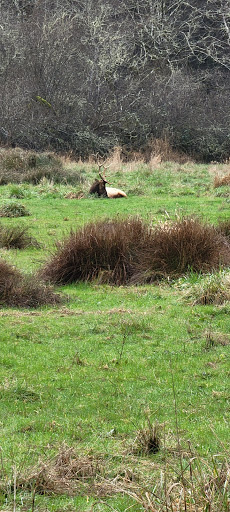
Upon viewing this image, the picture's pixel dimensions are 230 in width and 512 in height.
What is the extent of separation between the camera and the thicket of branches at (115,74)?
36750mm

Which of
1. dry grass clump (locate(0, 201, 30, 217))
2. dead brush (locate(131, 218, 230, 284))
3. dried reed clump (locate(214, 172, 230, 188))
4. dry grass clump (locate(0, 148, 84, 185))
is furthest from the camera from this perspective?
dry grass clump (locate(0, 148, 84, 185))

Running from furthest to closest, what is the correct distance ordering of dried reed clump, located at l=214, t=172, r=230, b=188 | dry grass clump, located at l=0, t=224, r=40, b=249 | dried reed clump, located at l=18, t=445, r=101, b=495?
1. dried reed clump, located at l=214, t=172, r=230, b=188
2. dry grass clump, located at l=0, t=224, r=40, b=249
3. dried reed clump, located at l=18, t=445, r=101, b=495

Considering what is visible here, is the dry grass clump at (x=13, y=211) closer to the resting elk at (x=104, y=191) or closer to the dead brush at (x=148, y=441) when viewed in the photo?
the resting elk at (x=104, y=191)

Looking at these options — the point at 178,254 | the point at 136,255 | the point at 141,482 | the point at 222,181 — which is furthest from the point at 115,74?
the point at 141,482

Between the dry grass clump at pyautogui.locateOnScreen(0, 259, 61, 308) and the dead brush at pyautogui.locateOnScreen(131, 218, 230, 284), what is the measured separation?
6.50 feet

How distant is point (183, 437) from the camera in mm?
5461

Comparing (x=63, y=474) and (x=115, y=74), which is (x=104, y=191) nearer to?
(x=63, y=474)

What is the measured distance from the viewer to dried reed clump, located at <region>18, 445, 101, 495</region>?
4312mm

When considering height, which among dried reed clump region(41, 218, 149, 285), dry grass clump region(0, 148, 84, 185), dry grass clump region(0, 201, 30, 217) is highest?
dried reed clump region(41, 218, 149, 285)

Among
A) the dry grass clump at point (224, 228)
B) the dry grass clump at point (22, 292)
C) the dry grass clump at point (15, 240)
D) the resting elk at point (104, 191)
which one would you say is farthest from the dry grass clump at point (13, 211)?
the dry grass clump at point (22, 292)

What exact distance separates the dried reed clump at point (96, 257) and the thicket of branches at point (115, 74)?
23.4 metres

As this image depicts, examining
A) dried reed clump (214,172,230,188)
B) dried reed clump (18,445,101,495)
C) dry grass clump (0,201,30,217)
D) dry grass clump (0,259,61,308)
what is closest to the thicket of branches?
dried reed clump (214,172,230,188)

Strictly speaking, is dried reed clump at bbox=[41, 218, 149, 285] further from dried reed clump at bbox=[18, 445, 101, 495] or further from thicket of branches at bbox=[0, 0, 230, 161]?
thicket of branches at bbox=[0, 0, 230, 161]

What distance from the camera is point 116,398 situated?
646cm
